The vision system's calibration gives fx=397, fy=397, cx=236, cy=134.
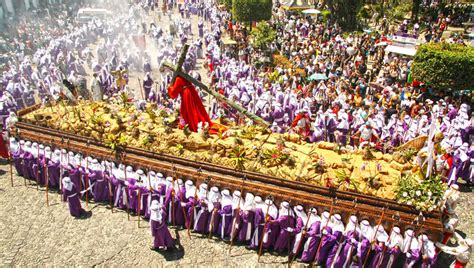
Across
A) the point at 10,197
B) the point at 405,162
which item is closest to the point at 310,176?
the point at 405,162

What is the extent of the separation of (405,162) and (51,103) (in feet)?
37.1

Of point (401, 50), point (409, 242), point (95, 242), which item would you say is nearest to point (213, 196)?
point (95, 242)

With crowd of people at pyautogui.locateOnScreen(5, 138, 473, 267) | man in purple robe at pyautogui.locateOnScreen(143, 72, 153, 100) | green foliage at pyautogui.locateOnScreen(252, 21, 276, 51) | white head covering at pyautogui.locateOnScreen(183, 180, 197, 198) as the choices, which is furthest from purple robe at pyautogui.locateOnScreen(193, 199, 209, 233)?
green foliage at pyautogui.locateOnScreen(252, 21, 276, 51)

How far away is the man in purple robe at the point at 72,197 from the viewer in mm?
10508

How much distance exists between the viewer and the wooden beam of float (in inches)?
336

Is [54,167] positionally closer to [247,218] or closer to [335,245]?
[247,218]

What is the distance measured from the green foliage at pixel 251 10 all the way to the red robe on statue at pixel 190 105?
659 inches

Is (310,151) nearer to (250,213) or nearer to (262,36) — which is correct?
(250,213)

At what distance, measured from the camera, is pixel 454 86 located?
17297 millimetres

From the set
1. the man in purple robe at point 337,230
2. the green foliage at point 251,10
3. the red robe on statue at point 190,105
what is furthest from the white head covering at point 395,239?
the green foliage at point 251,10

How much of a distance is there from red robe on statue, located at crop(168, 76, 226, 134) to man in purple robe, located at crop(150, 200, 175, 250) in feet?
10.6

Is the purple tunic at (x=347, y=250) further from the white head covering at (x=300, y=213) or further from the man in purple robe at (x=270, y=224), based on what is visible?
the man in purple robe at (x=270, y=224)

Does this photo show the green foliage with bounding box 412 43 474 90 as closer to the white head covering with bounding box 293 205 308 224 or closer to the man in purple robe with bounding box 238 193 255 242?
the white head covering with bounding box 293 205 308 224

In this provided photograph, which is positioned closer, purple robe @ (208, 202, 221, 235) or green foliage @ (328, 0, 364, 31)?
purple robe @ (208, 202, 221, 235)
